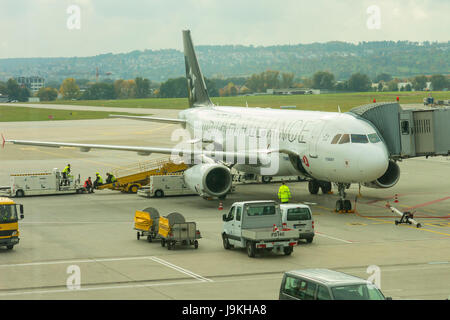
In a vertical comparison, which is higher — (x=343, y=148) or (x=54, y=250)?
(x=343, y=148)

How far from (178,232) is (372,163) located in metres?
10.6

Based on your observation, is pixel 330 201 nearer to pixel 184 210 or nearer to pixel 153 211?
pixel 184 210

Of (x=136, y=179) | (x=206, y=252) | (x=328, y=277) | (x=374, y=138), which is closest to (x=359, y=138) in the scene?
(x=374, y=138)

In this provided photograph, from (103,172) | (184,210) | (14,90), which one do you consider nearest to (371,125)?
(184,210)

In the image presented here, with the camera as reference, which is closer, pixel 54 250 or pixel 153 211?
pixel 54 250

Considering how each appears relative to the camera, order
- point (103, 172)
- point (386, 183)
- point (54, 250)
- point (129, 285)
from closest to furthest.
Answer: point (129, 285) → point (54, 250) → point (386, 183) → point (103, 172)

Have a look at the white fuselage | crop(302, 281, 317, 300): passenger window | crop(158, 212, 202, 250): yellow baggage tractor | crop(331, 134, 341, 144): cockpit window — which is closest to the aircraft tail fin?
the white fuselage

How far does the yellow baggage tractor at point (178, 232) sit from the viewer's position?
26.2 m

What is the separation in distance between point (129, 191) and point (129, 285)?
23918 millimetres

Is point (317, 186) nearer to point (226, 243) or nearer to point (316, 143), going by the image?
point (316, 143)

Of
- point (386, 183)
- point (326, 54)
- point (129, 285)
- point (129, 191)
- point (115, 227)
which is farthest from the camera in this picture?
point (326, 54)

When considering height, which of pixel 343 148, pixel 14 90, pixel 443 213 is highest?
pixel 14 90

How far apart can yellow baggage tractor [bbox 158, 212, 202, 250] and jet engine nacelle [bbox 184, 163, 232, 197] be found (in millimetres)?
9890

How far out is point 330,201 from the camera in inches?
1533
